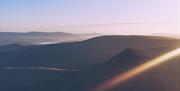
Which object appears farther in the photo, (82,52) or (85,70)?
(82,52)

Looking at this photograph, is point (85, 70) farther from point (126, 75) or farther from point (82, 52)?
point (82, 52)

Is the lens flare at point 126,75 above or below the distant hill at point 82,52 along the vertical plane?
above

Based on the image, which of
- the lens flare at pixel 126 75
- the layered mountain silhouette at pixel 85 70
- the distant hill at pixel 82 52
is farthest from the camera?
the distant hill at pixel 82 52

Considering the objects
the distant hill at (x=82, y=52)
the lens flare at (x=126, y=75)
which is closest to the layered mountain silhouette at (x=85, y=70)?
the distant hill at (x=82, y=52)

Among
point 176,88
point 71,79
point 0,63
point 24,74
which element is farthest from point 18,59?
point 176,88

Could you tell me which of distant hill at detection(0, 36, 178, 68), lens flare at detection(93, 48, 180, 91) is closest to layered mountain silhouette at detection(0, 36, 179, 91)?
distant hill at detection(0, 36, 178, 68)

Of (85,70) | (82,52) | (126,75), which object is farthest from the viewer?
(82,52)

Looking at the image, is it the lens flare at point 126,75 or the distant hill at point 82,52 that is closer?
the lens flare at point 126,75

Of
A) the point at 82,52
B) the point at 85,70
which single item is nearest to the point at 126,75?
the point at 85,70

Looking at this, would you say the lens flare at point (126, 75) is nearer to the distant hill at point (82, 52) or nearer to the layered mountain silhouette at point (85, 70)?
the layered mountain silhouette at point (85, 70)

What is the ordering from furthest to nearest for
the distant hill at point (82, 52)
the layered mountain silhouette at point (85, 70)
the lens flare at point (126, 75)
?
the distant hill at point (82, 52) < the layered mountain silhouette at point (85, 70) < the lens flare at point (126, 75)

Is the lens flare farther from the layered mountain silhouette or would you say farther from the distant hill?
the distant hill
